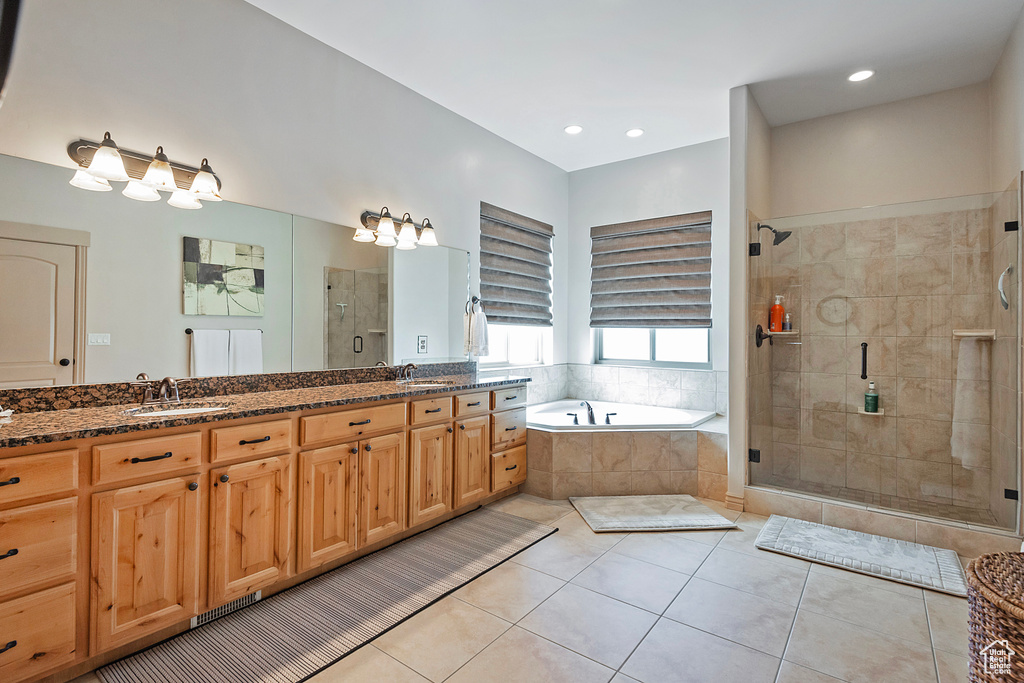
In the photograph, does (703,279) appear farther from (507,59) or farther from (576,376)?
(507,59)

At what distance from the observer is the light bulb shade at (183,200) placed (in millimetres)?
2320

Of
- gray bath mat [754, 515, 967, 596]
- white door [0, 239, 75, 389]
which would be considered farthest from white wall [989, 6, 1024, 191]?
white door [0, 239, 75, 389]

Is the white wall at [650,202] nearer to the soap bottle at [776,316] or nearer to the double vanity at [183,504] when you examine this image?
the soap bottle at [776,316]

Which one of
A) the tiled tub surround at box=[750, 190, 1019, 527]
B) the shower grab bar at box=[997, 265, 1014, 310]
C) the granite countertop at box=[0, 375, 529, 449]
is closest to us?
the granite countertop at box=[0, 375, 529, 449]

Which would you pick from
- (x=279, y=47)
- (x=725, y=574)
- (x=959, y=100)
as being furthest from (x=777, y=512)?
(x=279, y=47)

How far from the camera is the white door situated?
74.5 inches

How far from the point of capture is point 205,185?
2.38 meters

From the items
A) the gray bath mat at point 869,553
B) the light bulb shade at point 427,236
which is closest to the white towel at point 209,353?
the light bulb shade at point 427,236

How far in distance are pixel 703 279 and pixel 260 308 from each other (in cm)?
340

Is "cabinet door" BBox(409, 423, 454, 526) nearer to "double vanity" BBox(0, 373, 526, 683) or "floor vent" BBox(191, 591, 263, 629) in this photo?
"double vanity" BBox(0, 373, 526, 683)

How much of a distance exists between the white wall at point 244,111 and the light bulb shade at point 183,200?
18 cm

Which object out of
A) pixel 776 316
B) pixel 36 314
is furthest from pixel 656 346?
pixel 36 314

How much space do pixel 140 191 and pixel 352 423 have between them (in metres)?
1.34

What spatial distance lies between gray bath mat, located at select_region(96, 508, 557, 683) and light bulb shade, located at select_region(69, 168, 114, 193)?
1779 millimetres
